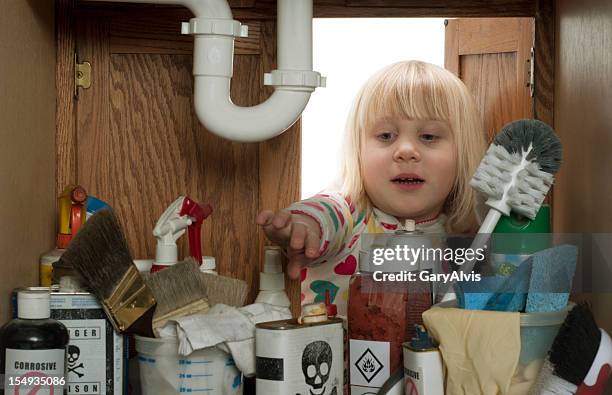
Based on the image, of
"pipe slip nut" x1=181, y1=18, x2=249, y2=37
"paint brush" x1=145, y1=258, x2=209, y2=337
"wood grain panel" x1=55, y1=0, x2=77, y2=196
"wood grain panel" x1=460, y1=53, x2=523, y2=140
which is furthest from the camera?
"wood grain panel" x1=460, y1=53, x2=523, y2=140

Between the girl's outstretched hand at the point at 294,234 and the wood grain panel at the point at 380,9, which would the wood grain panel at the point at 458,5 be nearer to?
the wood grain panel at the point at 380,9

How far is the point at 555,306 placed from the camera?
3.10 feet

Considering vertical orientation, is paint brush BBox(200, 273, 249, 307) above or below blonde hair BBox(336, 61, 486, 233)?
below

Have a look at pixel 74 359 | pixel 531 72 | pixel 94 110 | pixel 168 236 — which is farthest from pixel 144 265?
pixel 531 72

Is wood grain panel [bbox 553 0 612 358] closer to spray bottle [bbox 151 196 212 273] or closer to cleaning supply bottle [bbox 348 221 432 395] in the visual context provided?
cleaning supply bottle [bbox 348 221 432 395]

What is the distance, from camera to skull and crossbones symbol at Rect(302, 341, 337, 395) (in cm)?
97

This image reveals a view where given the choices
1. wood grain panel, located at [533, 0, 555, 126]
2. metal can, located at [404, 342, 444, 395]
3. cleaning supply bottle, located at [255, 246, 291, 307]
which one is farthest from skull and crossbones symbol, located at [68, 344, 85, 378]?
wood grain panel, located at [533, 0, 555, 126]

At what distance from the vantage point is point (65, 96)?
1.27 metres

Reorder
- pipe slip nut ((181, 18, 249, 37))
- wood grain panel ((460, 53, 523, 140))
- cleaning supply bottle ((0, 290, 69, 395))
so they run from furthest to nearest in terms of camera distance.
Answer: wood grain panel ((460, 53, 523, 140)) → pipe slip nut ((181, 18, 249, 37)) → cleaning supply bottle ((0, 290, 69, 395))

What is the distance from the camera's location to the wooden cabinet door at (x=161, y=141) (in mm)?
1287

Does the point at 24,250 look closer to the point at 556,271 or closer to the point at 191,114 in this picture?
the point at 191,114

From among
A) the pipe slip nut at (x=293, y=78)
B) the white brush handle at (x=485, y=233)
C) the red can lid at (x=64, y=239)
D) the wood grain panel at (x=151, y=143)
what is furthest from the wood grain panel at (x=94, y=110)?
the white brush handle at (x=485, y=233)

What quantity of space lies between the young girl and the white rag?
0.26 meters

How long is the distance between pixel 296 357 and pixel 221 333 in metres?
0.09
